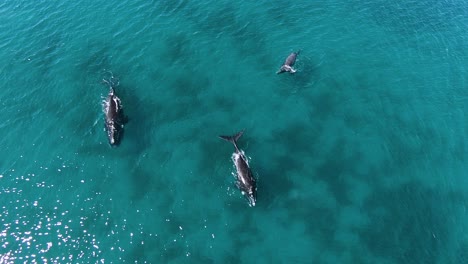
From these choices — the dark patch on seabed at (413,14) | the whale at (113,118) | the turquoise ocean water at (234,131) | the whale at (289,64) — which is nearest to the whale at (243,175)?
the turquoise ocean water at (234,131)

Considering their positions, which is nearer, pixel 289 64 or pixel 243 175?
pixel 243 175

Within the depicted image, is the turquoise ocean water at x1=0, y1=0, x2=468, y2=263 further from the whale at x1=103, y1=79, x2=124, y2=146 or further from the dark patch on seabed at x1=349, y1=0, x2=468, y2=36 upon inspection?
the whale at x1=103, y1=79, x2=124, y2=146

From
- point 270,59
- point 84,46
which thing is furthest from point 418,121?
point 84,46

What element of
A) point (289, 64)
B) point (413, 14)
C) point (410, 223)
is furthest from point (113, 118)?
point (413, 14)

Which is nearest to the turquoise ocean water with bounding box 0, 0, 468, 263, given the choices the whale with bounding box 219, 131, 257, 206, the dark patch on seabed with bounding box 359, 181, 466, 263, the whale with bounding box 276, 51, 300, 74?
the dark patch on seabed with bounding box 359, 181, 466, 263

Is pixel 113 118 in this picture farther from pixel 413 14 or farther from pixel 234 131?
pixel 413 14

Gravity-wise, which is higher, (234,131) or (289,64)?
(289,64)
